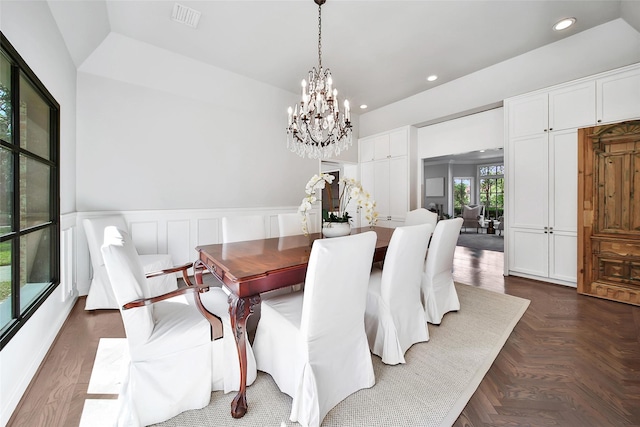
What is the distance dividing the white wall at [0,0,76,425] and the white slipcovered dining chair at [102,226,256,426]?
0.67m

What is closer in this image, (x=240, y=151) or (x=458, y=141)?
(x=240, y=151)

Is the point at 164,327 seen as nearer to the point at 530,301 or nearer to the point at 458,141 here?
the point at 530,301

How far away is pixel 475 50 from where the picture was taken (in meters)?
3.31

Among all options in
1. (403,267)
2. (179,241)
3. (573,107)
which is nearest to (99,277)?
(179,241)

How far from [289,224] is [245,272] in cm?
150

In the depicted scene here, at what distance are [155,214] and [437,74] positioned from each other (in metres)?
4.45

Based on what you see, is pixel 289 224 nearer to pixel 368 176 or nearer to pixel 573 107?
pixel 368 176

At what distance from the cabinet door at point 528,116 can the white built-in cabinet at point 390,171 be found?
1.55m

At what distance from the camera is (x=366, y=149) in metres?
5.49

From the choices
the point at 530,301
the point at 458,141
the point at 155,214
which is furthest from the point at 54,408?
the point at 458,141

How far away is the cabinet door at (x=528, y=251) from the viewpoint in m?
3.37

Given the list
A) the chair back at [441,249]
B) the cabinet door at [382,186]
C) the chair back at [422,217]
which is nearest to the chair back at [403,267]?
the chair back at [441,249]

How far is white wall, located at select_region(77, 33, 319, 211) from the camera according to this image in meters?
3.03

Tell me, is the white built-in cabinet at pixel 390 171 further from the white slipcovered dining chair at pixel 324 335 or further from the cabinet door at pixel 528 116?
the white slipcovered dining chair at pixel 324 335
